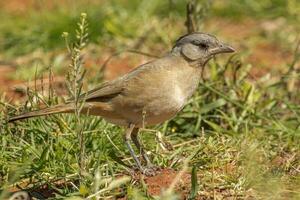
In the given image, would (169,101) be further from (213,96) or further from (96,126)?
(213,96)

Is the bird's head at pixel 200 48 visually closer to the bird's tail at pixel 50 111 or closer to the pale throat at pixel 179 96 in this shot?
the pale throat at pixel 179 96

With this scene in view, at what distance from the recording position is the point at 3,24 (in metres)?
10.8

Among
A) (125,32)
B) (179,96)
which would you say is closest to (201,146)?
(179,96)

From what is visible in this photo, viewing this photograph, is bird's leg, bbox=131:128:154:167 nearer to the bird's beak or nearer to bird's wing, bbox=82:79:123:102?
bird's wing, bbox=82:79:123:102

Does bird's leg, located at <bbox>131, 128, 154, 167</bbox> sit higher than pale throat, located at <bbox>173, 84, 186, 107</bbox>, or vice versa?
pale throat, located at <bbox>173, 84, 186, 107</bbox>

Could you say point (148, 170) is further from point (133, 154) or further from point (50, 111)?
point (50, 111)

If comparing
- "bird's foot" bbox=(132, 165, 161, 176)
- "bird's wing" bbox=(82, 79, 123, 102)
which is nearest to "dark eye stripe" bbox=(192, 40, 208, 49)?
"bird's wing" bbox=(82, 79, 123, 102)

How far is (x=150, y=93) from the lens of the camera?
6191 mm

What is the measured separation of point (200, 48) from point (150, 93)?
0.60 m

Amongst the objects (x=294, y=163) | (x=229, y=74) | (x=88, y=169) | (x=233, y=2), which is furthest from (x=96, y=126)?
(x=233, y=2)

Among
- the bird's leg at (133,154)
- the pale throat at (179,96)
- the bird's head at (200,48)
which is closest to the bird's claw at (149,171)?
the bird's leg at (133,154)

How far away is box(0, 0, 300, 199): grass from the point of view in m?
5.59

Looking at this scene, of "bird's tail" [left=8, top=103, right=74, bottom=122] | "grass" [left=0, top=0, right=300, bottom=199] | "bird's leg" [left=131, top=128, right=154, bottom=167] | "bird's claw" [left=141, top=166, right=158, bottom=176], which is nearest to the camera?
"grass" [left=0, top=0, right=300, bottom=199]

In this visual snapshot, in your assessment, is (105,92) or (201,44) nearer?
(105,92)
